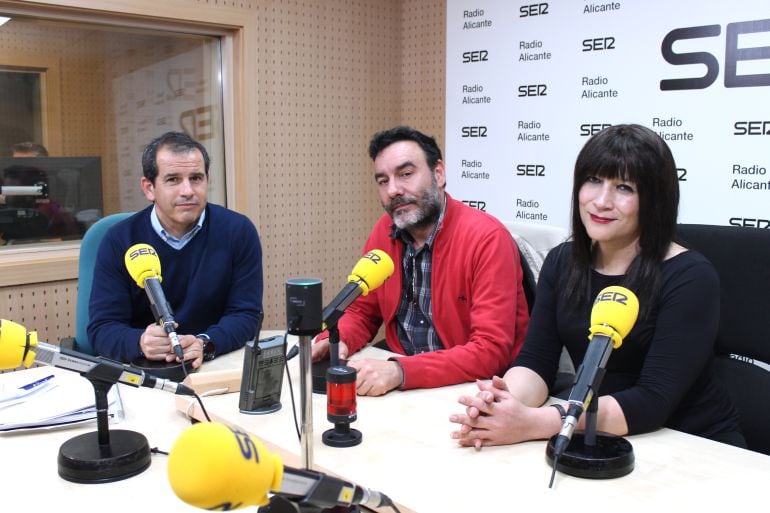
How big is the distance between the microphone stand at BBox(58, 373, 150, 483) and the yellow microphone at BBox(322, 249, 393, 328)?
0.47 metres

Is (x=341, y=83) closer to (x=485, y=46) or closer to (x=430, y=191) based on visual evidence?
(x=485, y=46)

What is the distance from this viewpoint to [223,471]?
673 mm

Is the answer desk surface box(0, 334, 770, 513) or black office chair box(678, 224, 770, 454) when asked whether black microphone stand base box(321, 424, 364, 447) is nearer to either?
desk surface box(0, 334, 770, 513)

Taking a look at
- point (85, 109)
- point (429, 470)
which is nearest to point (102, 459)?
point (429, 470)

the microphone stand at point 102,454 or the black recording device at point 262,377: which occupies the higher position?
the black recording device at point 262,377

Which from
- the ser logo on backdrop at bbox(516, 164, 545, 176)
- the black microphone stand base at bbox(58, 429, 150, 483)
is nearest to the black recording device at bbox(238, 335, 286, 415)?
the black microphone stand base at bbox(58, 429, 150, 483)

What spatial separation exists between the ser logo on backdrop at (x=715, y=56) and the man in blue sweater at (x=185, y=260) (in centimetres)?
183

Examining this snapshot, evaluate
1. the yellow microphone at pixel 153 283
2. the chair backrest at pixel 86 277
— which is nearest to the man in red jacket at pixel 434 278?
the yellow microphone at pixel 153 283

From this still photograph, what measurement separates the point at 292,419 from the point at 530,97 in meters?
2.38

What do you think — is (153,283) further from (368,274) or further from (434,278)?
(434,278)

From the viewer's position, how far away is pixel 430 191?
2.45 meters

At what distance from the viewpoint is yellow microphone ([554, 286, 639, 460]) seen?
1.28 m

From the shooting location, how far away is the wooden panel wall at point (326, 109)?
3.94 meters

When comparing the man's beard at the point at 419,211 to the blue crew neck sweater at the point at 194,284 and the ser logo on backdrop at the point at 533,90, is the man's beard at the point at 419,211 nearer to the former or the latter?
the blue crew neck sweater at the point at 194,284
